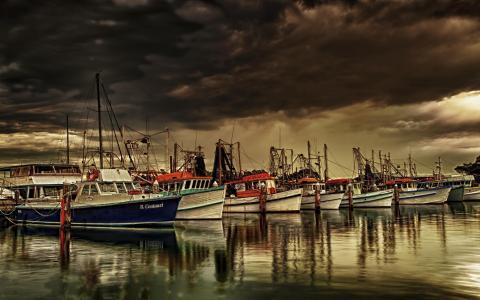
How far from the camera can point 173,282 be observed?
49.3 feet

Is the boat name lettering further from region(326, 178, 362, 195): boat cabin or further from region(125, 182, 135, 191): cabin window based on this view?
region(326, 178, 362, 195): boat cabin

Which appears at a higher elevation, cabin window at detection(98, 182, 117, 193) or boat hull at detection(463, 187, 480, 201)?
cabin window at detection(98, 182, 117, 193)

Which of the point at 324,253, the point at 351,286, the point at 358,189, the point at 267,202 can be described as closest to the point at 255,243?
the point at 324,253

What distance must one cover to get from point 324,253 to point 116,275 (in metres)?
9.37

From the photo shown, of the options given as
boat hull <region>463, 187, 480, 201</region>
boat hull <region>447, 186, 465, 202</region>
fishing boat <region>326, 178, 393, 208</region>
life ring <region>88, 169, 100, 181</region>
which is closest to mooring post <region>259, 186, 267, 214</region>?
fishing boat <region>326, 178, 393, 208</region>

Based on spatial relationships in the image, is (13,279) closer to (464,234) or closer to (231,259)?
(231,259)

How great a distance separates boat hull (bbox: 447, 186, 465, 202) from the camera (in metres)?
79.6

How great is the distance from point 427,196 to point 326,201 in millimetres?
18872

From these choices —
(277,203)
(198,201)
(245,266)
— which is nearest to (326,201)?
(277,203)

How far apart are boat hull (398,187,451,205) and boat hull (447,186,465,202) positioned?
276 inches

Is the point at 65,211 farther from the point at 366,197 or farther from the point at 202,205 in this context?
the point at 366,197

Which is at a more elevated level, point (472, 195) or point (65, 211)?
point (65, 211)

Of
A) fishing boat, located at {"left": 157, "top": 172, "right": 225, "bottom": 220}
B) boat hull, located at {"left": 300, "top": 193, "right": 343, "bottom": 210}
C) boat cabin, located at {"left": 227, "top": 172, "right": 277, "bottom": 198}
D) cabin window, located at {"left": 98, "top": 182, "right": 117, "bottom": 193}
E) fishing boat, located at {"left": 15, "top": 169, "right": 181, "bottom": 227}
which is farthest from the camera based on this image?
boat hull, located at {"left": 300, "top": 193, "right": 343, "bottom": 210}

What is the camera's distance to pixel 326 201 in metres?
65.1
